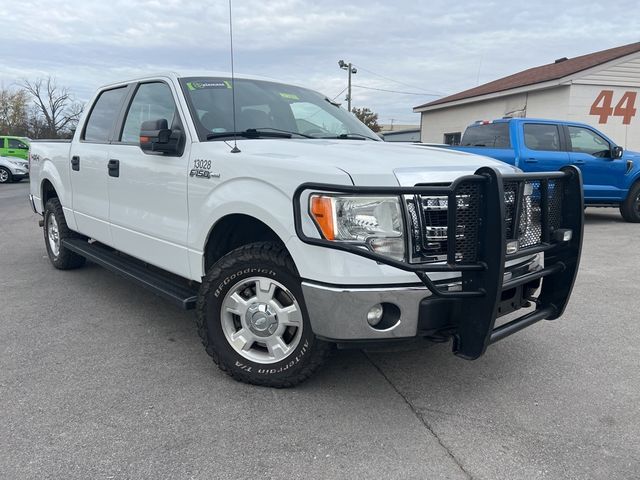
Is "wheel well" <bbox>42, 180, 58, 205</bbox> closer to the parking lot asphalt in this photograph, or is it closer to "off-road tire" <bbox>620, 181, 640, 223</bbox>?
the parking lot asphalt

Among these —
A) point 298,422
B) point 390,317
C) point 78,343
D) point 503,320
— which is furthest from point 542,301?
point 78,343

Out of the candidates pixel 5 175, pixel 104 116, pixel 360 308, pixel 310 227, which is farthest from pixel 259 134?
pixel 5 175

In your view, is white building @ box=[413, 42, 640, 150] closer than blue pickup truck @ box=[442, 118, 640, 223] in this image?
No

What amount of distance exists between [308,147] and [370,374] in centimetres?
151

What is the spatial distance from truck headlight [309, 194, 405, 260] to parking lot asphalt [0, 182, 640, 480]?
986 mm

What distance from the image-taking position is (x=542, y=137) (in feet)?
32.1

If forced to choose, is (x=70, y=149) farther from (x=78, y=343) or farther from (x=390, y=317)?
(x=390, y=317)

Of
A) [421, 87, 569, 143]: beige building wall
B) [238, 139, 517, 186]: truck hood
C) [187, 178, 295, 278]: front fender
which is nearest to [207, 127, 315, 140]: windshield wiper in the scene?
[238, 139, 517, 186]: truck hood

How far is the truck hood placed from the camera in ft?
8.80

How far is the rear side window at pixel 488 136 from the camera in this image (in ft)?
31.8

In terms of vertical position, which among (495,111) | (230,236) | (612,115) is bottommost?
(230,236)

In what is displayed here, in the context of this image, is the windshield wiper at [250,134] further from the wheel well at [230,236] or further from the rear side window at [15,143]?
the rear side window at [15,143]

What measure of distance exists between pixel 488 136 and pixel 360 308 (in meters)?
8.22

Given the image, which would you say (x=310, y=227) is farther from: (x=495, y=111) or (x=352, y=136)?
(x=495, y=111)
